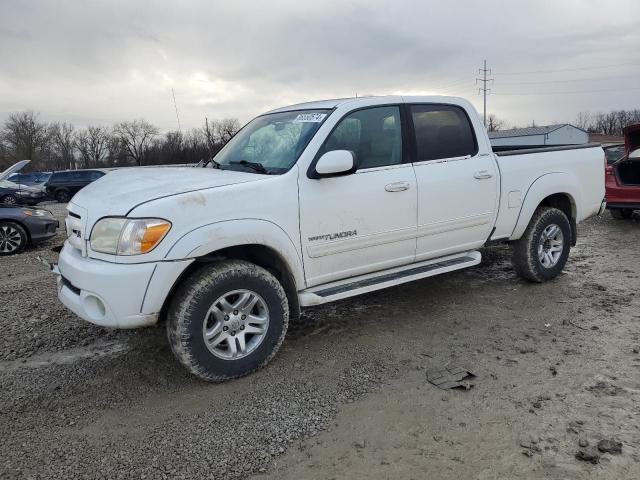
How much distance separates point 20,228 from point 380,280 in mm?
7820

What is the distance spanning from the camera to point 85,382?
364cm

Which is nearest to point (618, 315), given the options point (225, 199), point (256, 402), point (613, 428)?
point (613, 428)

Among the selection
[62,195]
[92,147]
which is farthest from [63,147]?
[62,195]

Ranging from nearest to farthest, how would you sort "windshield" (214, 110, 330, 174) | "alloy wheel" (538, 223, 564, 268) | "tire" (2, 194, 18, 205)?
"windshield" (214, 110, 330, 174) → "alloy wheel" (538, 223, 564, 268) → "tire" (2, 194, 18, 205)

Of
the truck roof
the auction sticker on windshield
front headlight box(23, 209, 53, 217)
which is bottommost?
front headlight box(23, 209, 53, 217)

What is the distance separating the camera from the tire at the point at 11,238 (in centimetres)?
900

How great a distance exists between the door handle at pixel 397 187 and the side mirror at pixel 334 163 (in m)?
0.47

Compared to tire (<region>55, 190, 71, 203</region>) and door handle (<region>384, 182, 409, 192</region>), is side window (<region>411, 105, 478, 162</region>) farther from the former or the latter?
tire (<region>55, 190, 71, 203</region>)

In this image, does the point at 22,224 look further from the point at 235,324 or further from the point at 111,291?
the point at 235,324

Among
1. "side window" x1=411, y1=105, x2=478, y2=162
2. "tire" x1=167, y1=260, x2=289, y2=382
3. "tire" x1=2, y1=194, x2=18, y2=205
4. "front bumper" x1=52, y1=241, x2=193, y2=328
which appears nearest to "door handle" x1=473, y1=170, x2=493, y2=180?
"side window" x1=411, y1=105, x2=478, y2=162

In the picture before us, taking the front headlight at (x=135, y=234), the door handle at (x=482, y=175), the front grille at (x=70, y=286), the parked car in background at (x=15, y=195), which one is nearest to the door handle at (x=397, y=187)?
the door handle at (x=482, y=175)

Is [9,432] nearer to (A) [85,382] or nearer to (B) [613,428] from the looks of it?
(A) [85,382]

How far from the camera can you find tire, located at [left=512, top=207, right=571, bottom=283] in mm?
5348

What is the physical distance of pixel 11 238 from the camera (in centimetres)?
907
